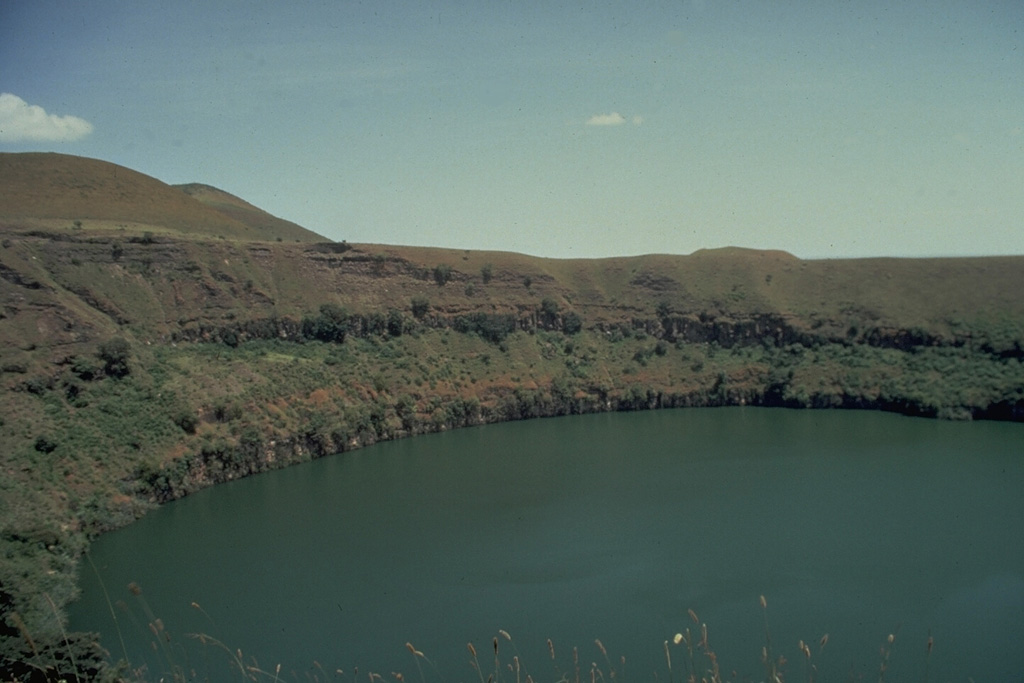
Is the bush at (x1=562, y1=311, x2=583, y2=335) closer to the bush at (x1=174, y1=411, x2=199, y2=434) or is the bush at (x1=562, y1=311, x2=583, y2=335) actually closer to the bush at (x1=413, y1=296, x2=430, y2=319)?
the bush at (x1=413, y1=296, x2=430, y2=319)

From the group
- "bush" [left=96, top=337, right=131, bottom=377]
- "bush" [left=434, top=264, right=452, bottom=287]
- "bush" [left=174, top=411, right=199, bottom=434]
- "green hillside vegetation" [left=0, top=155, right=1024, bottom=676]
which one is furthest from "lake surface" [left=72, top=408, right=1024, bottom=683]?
"bush" [left=434, top=264, right=452, bottom=287]

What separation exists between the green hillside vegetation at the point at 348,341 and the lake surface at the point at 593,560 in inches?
125

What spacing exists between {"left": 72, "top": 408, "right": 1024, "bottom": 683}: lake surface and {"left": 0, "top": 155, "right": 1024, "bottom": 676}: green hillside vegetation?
3.18 meters

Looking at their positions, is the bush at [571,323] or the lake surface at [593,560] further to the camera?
the bush at [571,323]

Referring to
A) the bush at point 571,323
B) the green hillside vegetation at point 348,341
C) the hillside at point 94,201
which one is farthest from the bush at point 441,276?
the hillside at point 94,201

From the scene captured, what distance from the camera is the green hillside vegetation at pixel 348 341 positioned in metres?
35.6

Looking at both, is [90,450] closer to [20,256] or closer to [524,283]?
[20,256]

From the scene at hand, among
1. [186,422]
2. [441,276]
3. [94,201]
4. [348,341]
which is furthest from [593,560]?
[94,201]

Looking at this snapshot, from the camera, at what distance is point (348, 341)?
5409cm

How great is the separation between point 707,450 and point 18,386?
111 feet

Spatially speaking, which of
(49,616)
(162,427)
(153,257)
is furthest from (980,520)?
(153,257)

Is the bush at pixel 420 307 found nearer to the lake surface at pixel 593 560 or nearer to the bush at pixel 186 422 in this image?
the lake surface at pixel 593 560

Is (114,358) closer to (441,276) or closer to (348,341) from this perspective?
(348,341)

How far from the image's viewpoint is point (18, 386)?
34969 millimetres
